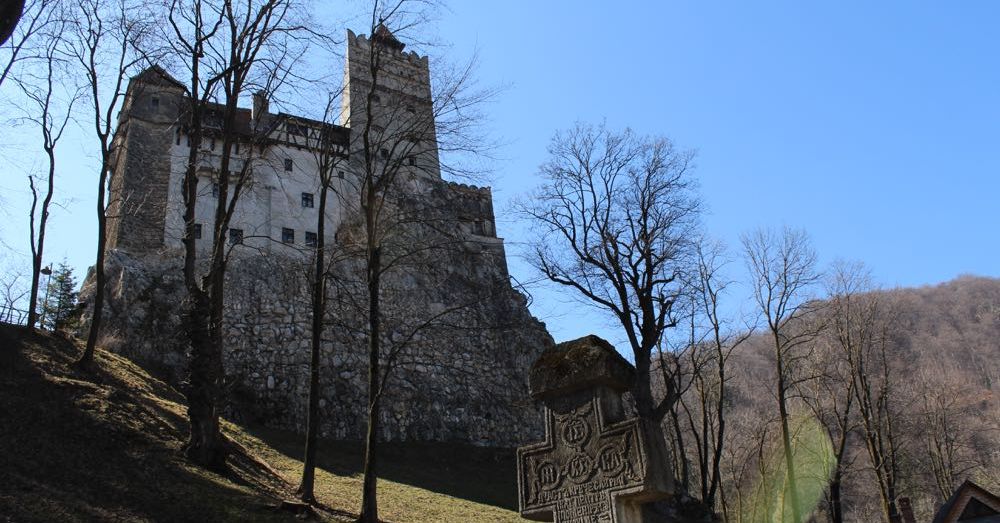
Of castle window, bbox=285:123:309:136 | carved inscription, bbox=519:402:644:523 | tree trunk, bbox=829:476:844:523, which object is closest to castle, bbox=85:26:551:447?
castle window, bbox=285:123:309:136

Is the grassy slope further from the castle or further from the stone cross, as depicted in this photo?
the stone cross

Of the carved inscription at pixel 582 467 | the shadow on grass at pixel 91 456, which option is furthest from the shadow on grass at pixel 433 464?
the carved inscription at pixel 582 467

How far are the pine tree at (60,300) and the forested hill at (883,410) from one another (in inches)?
928

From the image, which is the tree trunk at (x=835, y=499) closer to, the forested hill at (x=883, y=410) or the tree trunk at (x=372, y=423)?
the forested hill at (x=883, y=410)

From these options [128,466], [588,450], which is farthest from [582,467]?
[128,466]

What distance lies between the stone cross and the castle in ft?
56.0

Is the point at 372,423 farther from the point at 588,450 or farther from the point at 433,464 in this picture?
the point at 433,464

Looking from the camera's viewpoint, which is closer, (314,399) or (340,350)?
(314,399)

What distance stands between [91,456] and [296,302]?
20921 mm

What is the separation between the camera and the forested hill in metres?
27.0

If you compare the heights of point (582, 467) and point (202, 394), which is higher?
point (202, 394)

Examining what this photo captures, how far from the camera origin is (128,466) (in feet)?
44.2

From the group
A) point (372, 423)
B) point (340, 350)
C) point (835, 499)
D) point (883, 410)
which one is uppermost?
point (340, 350)

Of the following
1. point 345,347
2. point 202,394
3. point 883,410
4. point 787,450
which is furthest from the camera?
point 345,347
